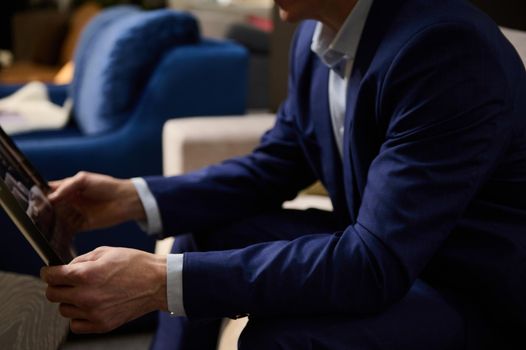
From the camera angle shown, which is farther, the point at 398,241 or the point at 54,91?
the point at 54,91

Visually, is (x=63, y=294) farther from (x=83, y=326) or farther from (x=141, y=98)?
(x=141, y=98)

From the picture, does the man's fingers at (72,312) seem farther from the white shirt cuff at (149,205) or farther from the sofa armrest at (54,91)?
the sofa armrest at (54,91)

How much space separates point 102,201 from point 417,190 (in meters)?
0.59

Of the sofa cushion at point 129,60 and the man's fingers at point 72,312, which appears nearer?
the man's fingers at point 72,312

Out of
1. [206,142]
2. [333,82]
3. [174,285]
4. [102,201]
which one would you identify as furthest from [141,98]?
[174,285]

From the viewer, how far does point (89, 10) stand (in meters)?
4.54

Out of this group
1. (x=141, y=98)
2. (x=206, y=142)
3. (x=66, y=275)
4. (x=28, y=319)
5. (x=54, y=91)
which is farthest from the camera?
(x=54, y=91)

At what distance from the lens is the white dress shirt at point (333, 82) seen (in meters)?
0.90

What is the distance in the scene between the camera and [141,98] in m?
2.05

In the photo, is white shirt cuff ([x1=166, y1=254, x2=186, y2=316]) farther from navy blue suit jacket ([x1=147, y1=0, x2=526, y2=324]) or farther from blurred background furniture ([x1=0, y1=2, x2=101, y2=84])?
blurred background furniture ([x1=0, y1=2, x2=101, y2=84])

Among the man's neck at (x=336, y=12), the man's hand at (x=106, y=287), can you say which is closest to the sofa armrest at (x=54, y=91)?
the man's neck at (x=336, y=12)

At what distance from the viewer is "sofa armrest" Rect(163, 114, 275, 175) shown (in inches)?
65.8

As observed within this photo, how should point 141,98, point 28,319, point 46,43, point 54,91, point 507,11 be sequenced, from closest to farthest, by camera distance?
point 28,319 < point 507,11 < point 141,98 < point 54,91 < point 46,43

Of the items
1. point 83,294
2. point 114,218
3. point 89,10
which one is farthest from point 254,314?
point 89,10
